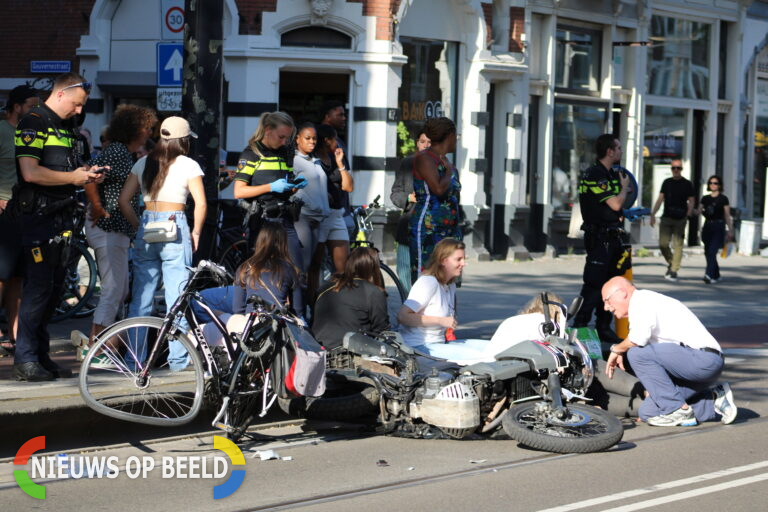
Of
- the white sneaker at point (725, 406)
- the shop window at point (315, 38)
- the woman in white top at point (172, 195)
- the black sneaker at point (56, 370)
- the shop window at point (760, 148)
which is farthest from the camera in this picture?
the shop window at point (760, 148)

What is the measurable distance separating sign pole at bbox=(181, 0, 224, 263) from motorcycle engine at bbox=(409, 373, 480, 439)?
2422 mm

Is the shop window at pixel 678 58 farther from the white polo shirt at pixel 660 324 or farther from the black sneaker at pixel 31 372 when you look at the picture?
the black sneaker at pixel 31 372

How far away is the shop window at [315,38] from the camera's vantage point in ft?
62.6

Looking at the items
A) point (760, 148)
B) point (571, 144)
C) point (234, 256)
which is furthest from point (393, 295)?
point (760, 148)

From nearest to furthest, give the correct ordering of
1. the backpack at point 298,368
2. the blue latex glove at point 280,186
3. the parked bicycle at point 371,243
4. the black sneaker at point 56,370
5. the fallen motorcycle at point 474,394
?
1. the backpack at point 298,368
2. the fallen motorcycle at point 474,394
3. the black sneaker at point 56,370
4. the blue latex glove at point 280,186
5. the parked bicycle at point 371,243

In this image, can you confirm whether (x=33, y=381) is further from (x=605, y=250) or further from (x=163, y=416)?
(x=605, y=250)

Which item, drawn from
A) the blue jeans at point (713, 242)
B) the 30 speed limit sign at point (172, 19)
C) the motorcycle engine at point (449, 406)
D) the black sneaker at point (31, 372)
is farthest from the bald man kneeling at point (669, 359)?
the blue jeans at point (713, 242)

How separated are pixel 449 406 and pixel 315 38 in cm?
1200

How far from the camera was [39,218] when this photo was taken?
8445mm

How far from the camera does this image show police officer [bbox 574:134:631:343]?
12.0m

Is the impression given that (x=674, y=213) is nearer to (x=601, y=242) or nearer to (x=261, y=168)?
(x=601, y=242)

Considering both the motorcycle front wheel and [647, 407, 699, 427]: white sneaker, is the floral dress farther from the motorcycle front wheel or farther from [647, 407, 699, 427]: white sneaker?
the motorcycle front wheel

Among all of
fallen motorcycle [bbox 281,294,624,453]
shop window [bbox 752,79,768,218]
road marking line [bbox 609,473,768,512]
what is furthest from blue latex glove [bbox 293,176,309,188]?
shop window [bbox 752,79,768,218]

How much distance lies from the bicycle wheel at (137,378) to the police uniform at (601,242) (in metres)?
5.21
